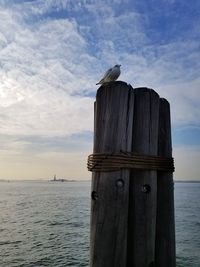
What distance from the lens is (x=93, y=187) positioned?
9.59 feet

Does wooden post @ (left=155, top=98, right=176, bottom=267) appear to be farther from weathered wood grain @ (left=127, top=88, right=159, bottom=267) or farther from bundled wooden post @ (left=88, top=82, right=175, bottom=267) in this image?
weathered wood grain @ (left=127, top=88, right=159, bottom=267)

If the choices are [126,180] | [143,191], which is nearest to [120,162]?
[126,180]

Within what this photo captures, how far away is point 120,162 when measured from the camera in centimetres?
284

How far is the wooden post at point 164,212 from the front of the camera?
3.08m

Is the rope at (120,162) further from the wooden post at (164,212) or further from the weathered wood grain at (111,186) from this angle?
the wooden post at (164,212)

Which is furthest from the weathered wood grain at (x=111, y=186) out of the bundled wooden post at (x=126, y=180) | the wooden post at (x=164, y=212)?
the wooden post at (x=164, y=212)

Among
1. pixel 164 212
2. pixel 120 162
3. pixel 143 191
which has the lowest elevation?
pixel 164 212

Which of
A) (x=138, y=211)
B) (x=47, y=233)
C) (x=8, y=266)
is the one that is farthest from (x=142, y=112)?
(x=47, y=233)

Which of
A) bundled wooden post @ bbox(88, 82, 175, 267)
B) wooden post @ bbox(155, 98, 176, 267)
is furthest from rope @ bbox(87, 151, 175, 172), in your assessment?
wooden post @ bbox(155, 98, 176, 267)

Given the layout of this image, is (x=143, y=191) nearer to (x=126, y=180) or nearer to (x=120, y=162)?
(x=126, y=180)

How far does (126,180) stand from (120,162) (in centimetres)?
17

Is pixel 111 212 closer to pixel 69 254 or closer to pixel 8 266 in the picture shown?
pixel 8 266

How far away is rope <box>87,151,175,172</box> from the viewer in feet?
9.33

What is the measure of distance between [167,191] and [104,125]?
0.89 meters
